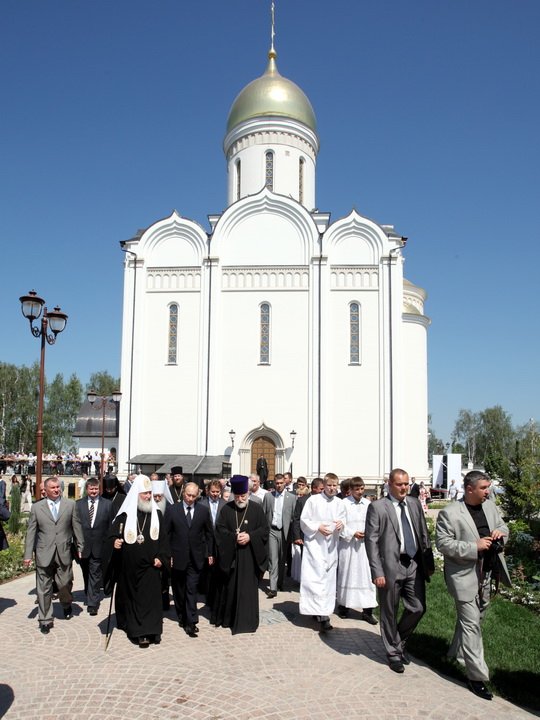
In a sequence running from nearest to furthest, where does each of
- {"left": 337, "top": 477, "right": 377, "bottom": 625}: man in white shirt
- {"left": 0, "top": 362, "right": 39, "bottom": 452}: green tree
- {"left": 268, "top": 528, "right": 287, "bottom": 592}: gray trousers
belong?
{"left": 337, "top": 477, "right": 377, "bottom": 625}: man in white shirt < {"left": 268, "top": 528, "right": 287, "bottom": 592}: gray trousers < {"left": 0, "top": 362, "right": 39, "bottom": 452}: green tree

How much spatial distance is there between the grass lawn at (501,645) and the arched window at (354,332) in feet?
53.5

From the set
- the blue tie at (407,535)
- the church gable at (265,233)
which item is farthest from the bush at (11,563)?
the church gable at (265,233)

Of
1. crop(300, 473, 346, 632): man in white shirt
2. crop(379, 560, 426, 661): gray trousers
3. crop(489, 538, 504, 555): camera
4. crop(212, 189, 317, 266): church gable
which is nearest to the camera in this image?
crop(489, 538, 504, 555): camera

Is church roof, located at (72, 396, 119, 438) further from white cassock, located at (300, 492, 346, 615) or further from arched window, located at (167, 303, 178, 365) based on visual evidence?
white cassock, located at (300, 492, 346, 615)

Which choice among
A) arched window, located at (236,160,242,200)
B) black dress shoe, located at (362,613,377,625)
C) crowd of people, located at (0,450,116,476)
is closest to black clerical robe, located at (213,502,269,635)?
black dress shoe, located at (362,613,377,625)

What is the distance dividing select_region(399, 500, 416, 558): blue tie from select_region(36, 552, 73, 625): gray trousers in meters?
4.29

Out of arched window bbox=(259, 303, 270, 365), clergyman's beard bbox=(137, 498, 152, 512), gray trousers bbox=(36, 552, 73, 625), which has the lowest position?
gray trousers bbox=(36, 552, 73, 625)

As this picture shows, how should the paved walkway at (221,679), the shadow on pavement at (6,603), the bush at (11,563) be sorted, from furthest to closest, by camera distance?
the bush at (11,563)
the shadow on pavement at (6,603)
the paved walkway at (221,679)

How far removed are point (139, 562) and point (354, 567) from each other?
9.54ft

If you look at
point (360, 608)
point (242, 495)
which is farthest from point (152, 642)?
point (360, 608)

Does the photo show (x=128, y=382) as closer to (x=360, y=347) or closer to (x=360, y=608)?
(x=360, y=347)

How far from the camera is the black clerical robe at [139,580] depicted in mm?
6383

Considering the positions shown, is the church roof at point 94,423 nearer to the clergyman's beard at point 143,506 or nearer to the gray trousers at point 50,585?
the gray trousers at point 50,585

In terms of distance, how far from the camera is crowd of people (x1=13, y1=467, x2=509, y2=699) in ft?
17.9
